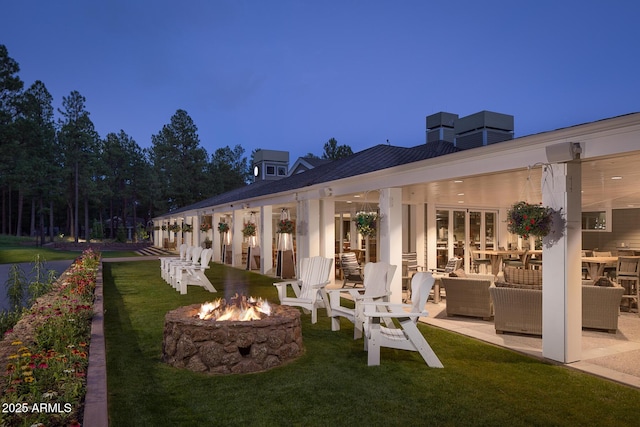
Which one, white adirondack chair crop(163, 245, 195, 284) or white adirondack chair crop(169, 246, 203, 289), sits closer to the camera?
white adirondack chair crop(169, 246, 203, 289)

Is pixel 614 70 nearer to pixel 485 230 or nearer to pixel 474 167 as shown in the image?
pixel 485 230

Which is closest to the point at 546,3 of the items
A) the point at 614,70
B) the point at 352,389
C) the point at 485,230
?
the point at 614,70

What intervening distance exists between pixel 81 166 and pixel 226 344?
35894 millimetres

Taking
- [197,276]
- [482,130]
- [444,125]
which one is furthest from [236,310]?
[444,125]

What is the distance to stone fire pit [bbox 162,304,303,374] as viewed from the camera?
4738mm

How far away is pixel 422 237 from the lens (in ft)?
43.0

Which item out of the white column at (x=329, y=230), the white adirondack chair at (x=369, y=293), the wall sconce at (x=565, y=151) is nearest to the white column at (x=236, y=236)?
the white column at (x=329, y=230)

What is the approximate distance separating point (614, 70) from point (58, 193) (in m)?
105

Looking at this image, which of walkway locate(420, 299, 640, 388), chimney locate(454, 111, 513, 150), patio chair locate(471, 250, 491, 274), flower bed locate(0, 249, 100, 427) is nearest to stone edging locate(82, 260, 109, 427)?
flower bed locate(0, 249, 100, 427)

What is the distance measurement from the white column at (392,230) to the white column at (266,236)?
620 centimetres

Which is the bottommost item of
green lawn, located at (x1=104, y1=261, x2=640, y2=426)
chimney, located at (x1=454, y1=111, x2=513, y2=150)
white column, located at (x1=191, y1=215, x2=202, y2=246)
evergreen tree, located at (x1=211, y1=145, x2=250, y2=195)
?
green lawn, located at (x1=104, y1=261, x2=640, y2=426)

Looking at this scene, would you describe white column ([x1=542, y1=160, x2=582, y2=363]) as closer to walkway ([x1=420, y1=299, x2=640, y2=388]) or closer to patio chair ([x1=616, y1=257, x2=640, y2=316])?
walkway ([x1=420, y1=299, x2=640, y2=388])

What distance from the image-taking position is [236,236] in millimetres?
16953

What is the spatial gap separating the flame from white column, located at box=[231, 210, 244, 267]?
1109 cm
